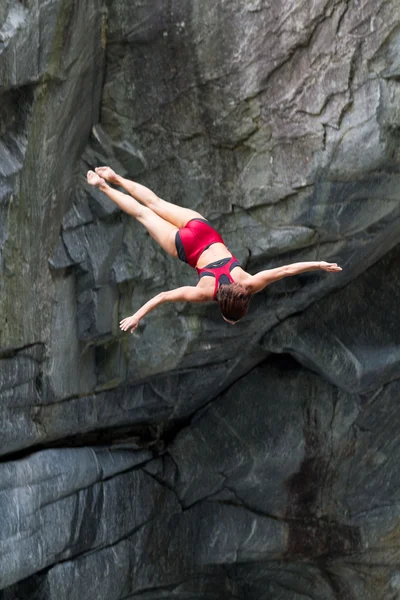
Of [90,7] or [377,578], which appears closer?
[90,7]

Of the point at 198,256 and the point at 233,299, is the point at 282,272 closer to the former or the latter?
the point at 233,299

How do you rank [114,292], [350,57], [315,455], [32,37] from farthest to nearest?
[315,455] → [114,292] → [350,57] → [32,37]

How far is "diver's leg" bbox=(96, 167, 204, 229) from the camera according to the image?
7.20m

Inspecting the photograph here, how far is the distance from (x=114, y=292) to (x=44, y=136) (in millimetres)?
1565

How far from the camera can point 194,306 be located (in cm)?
899

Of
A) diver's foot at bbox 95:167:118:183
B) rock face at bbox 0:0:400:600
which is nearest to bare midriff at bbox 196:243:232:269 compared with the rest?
diver's foot at bbox 95:167:118:183

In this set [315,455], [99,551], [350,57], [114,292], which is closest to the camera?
[350,57]

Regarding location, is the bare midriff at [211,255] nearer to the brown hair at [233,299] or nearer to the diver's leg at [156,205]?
the diver's leg at [156,205]

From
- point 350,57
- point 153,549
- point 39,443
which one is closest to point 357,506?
point 153,549

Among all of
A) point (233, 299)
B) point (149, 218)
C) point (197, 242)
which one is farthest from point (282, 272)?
point (149, 218)

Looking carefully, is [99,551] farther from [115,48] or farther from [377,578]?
[115,48]

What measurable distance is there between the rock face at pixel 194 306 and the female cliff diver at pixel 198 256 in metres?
0.92

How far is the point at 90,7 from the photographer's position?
301 inches

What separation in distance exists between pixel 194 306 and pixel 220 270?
82.4 inches
